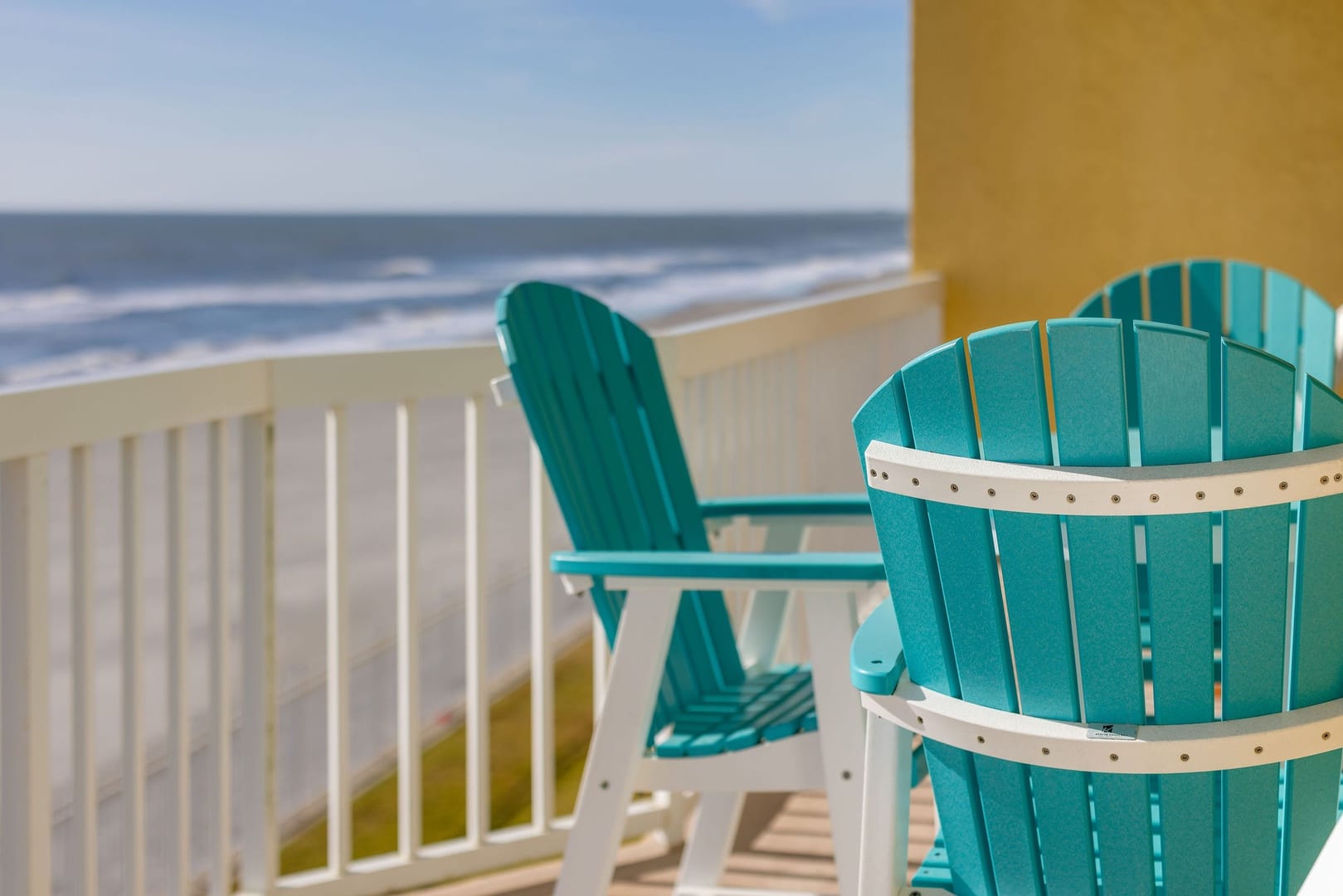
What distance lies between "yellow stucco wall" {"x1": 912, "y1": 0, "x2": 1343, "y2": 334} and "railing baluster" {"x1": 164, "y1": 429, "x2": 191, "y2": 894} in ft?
15.0

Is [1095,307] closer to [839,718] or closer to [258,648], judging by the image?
[839,718]

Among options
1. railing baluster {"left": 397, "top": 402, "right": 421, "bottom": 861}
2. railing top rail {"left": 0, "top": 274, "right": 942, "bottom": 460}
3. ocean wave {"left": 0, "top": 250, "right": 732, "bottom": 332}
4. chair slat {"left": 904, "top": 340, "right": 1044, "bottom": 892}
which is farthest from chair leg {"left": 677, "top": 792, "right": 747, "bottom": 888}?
ocean wave {"left": 0, "top": 250, "right": 732, "bottom": 332}

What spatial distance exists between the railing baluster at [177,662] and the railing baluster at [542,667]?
2.31 feet

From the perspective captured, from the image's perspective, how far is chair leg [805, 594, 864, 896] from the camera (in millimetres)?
1770

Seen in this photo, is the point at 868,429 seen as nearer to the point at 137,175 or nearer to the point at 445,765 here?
the point at 445,765

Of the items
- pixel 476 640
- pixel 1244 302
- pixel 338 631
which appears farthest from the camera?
pixel 1244 302

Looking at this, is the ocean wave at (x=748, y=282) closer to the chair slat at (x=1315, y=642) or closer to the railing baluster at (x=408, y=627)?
the railing baluster at (x=408, y=627)

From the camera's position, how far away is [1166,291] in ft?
11.8

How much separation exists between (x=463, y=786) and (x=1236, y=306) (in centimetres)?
886

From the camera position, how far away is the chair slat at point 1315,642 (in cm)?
120

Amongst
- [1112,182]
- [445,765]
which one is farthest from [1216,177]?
[445,765]

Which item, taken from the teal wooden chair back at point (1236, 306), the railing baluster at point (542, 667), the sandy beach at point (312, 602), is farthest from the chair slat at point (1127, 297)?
the sandy beach at point (312, 602)

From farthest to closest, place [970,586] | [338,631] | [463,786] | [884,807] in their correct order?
[463,786], [338,631], [884,807], [970,586]

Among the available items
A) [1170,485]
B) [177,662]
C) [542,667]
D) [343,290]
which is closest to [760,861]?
[542,667]
